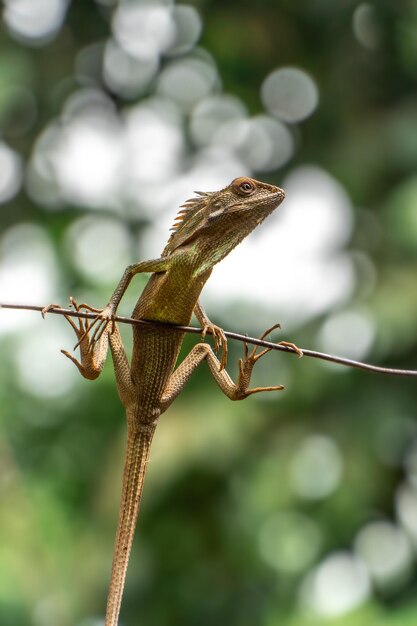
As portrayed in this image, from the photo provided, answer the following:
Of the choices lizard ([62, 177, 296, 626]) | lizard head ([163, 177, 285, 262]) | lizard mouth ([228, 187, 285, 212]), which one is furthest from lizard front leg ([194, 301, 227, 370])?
lizard mouth ([228, 187, 285, 212])

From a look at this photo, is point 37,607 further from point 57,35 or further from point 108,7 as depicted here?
point 108,7

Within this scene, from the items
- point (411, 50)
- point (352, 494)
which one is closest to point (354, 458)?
point (352, 494)

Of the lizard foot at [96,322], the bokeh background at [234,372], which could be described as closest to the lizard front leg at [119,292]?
the lizard foot at [96,322]

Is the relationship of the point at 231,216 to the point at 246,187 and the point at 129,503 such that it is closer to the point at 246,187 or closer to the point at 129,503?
the point at 246,187

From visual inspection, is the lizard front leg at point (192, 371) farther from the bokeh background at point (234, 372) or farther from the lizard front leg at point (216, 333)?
the bokeh background at point (234, 372)

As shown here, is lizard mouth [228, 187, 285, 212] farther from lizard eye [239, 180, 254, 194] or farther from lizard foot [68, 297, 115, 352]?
lizard foot [68, 297, 115, 352]

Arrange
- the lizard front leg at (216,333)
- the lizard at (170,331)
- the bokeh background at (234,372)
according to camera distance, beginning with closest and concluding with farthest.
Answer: the lizard front leg at (216,333), the lizard at (170,331), the bokeh background at (234,372)
